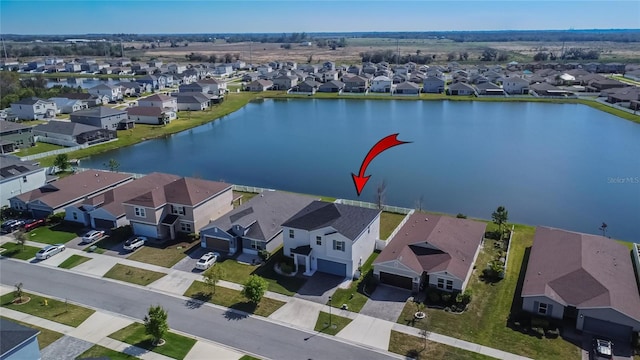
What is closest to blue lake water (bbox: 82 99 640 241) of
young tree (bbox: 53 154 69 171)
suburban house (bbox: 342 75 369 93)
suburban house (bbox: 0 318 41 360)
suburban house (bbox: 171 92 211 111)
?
young tree (bbox: 53 154 69 171)

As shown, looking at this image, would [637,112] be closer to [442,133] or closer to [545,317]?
[442,133]

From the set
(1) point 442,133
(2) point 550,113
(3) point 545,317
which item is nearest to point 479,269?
(3) point 545,317

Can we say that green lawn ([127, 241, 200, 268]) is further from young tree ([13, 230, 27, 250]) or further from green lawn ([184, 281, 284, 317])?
young tree ([13, 230, 27, 250])

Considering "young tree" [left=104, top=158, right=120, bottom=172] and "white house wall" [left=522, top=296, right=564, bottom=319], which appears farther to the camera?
"young tree" [left=104, top=158, right=120, bottom=172]

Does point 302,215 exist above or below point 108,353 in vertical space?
above

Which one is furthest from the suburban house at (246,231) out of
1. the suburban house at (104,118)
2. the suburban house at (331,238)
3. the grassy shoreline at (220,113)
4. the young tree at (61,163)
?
the suburban house at (104,118)

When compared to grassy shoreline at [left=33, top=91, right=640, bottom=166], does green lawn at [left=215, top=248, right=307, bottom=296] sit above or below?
below
